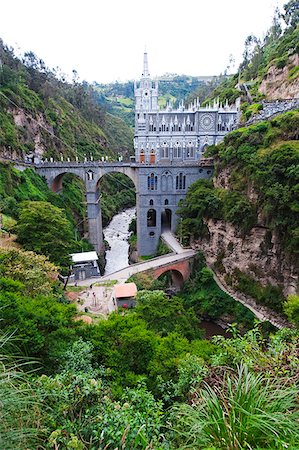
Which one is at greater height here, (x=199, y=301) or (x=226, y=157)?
(x=226, y=157)

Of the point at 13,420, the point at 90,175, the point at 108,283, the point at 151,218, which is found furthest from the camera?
→ the point at 151,218

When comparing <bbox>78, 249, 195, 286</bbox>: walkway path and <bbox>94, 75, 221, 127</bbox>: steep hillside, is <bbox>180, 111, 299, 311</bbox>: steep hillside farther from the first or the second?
<bbox>94, 75, 221, 127</bbox>: steep hillside

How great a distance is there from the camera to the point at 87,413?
19.4 feet

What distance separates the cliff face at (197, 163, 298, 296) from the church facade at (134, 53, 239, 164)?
13623 mm

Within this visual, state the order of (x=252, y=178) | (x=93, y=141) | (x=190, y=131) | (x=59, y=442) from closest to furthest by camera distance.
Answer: (x=59, y=442) < (x=252, y=178) < (x=190, y=131) < (x=93, y=141)

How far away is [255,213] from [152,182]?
15559 millimetres

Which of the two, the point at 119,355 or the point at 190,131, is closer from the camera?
the point at 119,355

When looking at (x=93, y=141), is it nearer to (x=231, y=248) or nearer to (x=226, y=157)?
(x=226, y=157)

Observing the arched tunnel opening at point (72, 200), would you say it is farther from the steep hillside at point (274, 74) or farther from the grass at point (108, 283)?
the steep hillside at point (274, 74)

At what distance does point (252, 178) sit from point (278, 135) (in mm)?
4779

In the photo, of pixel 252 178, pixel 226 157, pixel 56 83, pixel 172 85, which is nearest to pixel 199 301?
pixel 252 178

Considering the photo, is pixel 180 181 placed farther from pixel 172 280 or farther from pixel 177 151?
pixel 172 280

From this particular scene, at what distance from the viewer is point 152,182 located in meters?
39.4

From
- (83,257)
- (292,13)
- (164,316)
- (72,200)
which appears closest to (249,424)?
(164,316)
